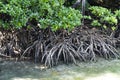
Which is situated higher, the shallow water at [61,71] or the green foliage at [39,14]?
the green foliage at [39,14]

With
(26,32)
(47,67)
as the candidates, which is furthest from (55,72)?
(26,32)

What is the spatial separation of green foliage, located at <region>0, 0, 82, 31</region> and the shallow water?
2.34ft

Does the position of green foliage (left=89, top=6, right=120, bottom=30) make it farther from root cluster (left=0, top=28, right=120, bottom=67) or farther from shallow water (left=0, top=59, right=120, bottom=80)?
→ shallow water (left=0, top=59, right=120, bottom=80)

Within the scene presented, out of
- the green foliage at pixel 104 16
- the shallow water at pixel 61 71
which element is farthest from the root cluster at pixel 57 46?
the green foliage at pixel 104 16

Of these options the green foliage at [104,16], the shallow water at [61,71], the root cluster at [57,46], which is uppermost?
the green foliage at [104,16]

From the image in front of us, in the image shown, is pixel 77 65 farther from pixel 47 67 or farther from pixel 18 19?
pixel 18 19

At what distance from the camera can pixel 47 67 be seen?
17.8 feet

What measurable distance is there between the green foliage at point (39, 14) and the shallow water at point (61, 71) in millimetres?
713

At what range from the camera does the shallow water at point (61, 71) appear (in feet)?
16.6

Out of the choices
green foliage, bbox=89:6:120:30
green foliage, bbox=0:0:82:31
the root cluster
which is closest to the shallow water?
the root cluster

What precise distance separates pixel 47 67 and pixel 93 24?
4.97ft

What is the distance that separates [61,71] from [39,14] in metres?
1.11

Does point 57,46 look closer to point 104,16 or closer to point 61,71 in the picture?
point 61,71

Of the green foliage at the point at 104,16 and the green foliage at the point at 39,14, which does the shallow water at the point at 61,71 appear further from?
the green foliage at the point at 104,16
